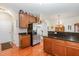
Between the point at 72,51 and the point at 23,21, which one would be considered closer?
the point at 72,51

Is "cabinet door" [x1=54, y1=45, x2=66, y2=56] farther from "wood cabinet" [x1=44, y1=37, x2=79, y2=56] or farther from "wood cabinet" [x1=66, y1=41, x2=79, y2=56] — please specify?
"wood cabinet" [x1=66, y1=41, x2=79, y2=56]

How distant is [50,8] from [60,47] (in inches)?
45.1

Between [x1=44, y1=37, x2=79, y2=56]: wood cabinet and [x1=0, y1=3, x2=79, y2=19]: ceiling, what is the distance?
744 millimetres

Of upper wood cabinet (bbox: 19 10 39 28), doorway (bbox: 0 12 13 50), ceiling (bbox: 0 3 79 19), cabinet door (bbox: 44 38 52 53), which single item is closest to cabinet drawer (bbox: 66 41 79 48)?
ceiling (bbox: 0 3 79 19)

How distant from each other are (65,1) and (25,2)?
1022mm

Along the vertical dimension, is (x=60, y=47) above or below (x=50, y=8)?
below

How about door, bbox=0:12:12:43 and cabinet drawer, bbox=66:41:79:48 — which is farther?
door, bbox=0:12:12:43

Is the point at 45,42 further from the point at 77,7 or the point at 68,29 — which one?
the point at 77,7

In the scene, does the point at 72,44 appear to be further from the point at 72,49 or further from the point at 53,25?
the point at 53,25

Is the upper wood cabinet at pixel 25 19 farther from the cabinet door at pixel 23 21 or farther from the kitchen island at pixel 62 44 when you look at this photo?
the kitchen island at pixel 62 44

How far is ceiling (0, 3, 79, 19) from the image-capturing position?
212 centimetres

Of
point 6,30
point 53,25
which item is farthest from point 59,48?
point 6,30

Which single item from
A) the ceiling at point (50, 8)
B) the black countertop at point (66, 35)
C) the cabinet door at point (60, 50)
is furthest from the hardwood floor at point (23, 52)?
the ceiling at point (50, 8)

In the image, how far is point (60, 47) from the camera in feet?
8.07
